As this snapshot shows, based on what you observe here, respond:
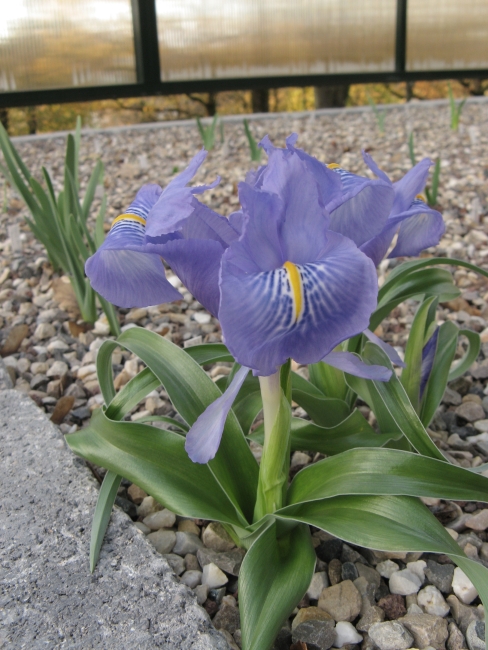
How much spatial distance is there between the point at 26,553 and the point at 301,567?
0.45 meters

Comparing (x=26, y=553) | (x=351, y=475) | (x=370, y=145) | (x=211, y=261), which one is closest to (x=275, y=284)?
(x=211, y=261)

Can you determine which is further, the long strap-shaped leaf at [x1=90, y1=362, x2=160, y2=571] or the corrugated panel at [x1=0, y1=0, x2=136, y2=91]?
the corrugated panel at [x1=0, y1=0, x2=136, y2=91]

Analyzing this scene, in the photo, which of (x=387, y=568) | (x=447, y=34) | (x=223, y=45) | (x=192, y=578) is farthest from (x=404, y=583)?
(x=447, y=34)

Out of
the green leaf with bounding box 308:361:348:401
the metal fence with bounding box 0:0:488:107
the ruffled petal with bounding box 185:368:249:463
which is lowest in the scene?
the green leaf with bounding box 308:361:348:401

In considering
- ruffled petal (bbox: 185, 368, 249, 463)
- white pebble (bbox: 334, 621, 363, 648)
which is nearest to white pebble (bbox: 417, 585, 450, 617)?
white pebble (bbox: 334, 621, 363, 648)

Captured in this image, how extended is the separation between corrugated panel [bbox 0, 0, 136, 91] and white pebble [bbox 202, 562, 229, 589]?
4606 millimetres

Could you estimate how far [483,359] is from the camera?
6.01 ft

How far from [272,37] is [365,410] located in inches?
181

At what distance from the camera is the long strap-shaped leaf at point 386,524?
0.91m

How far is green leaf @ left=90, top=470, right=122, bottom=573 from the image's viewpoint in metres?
1.03

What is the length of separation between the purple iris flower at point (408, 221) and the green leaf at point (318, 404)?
1.09ft

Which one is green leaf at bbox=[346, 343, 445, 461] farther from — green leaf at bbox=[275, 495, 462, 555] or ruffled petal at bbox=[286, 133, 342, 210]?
ruffled petal at bbox=[286, 133, 342, 210]

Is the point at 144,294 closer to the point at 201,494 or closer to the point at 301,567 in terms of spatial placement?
the point at 201,494

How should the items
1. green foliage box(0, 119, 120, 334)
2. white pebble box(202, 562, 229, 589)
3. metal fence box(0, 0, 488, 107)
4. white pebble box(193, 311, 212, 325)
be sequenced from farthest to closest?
metal fence box(0, 0, 488, 107) → white pebble box(193, 311, 212, 325) → green foliage box(0, 119, 120, 334) → white pebble box(202, 562, 229, 589)
